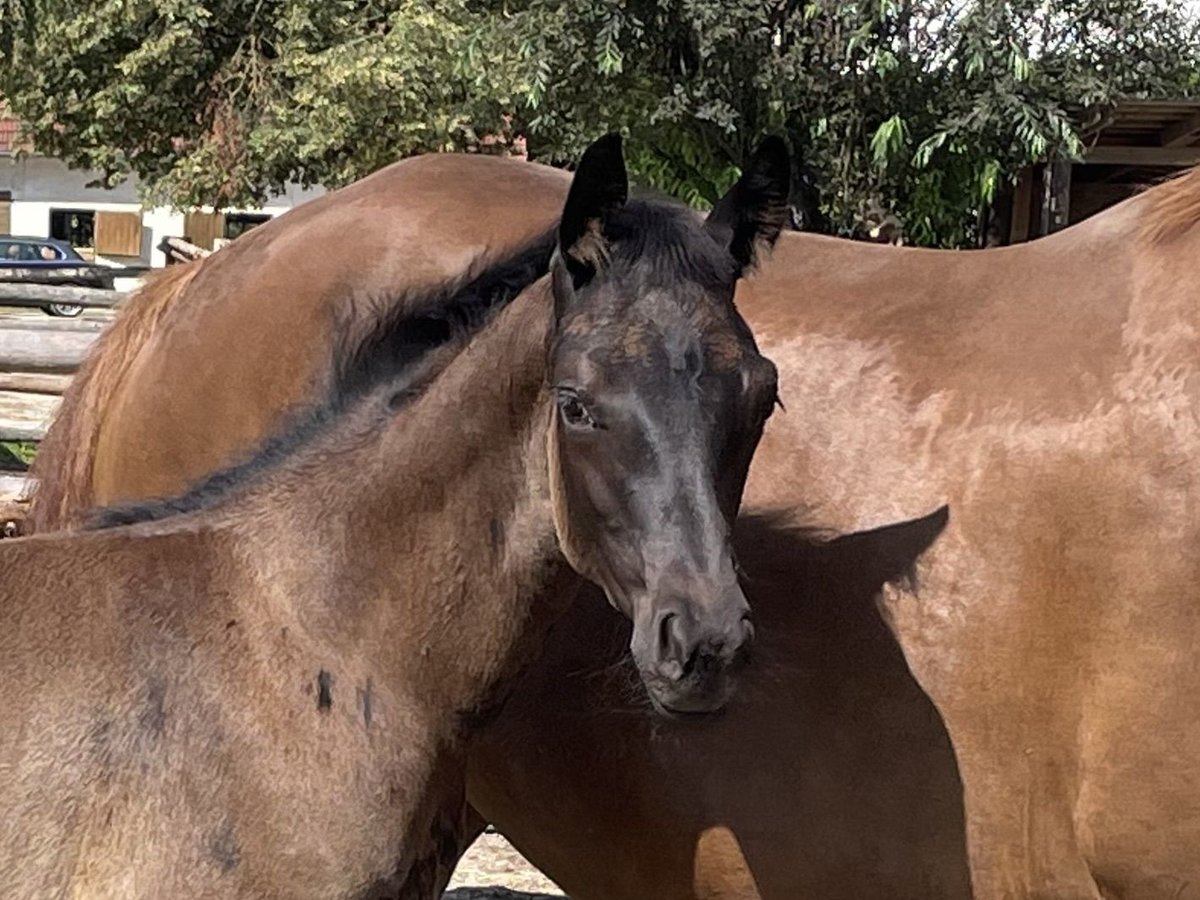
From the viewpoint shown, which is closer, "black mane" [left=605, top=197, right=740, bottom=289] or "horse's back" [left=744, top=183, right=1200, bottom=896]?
"black mane" [left=605, top=197, right=740, bottom=289]

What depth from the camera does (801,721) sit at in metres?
2.65

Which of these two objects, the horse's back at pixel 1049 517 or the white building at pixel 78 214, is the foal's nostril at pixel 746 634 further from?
the white building at pixel 78 214

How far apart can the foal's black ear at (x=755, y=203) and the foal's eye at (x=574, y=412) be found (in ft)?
1.24

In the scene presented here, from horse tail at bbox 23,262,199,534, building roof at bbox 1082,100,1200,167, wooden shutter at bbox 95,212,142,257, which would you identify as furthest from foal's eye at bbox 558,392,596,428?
wooden shutter at bbox 95,212,142,257

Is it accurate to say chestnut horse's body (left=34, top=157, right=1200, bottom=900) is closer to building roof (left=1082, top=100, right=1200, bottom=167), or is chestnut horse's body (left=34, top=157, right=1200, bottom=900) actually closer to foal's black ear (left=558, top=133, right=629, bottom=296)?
foal's black ear (left=558, top=133, right=629, bottom=296)

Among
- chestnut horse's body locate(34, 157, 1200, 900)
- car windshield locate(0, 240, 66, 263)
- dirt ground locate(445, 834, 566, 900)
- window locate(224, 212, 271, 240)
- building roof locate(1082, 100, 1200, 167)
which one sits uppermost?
building roof locate(1082, 100, 1200, 167)

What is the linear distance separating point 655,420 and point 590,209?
331 mm

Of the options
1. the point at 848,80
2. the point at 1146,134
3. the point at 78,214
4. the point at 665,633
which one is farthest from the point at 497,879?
the point at 78,214

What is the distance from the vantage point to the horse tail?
134 inches

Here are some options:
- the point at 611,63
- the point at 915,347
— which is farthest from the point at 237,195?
the point at 915,347

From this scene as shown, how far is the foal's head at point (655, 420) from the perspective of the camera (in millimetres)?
2031

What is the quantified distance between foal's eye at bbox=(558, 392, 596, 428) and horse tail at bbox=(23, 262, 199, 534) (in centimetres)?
160

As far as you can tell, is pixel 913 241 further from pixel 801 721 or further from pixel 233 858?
pixel 233 858

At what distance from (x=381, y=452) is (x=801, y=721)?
0.87 meters
